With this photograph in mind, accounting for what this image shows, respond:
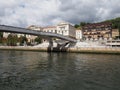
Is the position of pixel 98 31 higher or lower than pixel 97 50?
higher

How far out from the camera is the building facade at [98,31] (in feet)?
333

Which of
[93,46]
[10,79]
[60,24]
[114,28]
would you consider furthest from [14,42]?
[10,79]

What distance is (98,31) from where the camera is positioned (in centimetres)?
10594

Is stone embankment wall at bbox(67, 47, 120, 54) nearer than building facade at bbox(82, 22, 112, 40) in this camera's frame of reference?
Yes

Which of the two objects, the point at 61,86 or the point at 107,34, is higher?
the point at 107,34

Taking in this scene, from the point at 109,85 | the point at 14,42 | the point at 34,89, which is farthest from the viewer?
the point at 14,42

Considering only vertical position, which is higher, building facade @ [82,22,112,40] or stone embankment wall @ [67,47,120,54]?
building facade @ [82,22,112,40]

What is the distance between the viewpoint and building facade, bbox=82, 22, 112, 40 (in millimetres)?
101562

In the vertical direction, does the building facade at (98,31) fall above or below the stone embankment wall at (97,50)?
above

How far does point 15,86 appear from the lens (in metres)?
15.2

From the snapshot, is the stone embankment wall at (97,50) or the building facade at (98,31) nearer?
the stone embankment wall at (97,50)

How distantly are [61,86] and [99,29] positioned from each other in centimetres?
9371

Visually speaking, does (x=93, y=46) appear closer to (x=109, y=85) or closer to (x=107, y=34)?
(x=107, y=34)

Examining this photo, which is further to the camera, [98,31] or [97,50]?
[98,31]
